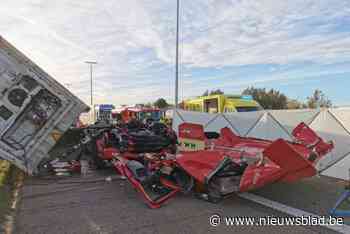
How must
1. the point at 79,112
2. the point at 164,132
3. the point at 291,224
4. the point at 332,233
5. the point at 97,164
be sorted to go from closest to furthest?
the point at 332,233 → the point at 291,224 → the point at 79,112 → the point at 164,132 → the point at 97,164

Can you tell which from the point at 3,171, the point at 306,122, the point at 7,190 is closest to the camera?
the point at 7,190

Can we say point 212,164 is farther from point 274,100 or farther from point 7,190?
point 274,100

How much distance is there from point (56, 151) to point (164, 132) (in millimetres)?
3174

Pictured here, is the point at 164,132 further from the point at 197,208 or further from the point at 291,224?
the point at 291,224

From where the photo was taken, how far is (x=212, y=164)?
484 cm

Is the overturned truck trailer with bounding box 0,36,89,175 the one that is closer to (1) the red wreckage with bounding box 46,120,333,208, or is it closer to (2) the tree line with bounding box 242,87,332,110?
(1) the red wreckage with bounding box 46,120,333,208

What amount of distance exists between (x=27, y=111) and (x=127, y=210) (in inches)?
131

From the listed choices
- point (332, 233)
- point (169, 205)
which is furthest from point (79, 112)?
point (332, 233)

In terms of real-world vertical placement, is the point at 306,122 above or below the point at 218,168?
above

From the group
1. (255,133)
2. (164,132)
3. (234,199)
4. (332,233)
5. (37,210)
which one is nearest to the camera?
(332,233)

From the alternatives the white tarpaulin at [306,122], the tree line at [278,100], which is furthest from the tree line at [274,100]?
the white tarpaulin at [306,122]

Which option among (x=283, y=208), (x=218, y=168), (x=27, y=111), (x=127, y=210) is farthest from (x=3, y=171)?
(x=283, y=208)

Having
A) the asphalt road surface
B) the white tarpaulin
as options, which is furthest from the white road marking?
the white tarpaulin

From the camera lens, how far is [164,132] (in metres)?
7.99
